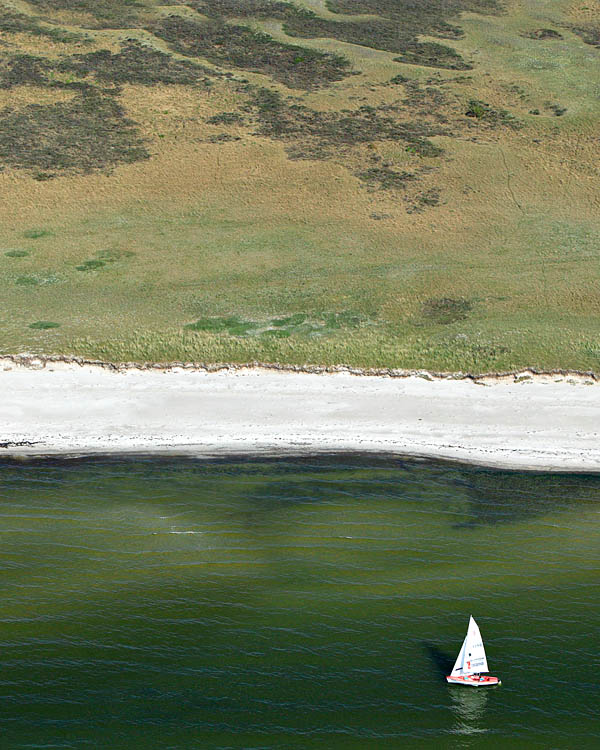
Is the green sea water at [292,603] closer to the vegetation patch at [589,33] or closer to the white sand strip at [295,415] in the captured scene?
the white sand strip at [295,415]

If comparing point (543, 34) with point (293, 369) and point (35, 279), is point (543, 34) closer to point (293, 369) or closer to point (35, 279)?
point (293, 369)

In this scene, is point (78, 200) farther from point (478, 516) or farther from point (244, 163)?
point (478, 516)

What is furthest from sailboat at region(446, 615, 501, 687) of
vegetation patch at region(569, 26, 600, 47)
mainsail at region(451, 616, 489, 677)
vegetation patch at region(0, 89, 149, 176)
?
vegetation patch at region(569, 26, 600, 47)

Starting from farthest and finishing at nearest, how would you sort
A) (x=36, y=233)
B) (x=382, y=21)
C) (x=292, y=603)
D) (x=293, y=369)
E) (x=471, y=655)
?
(x=382, y=21) → (x=36, y=233) → (x=293, y=369) → (x=292, y=603) → (x=471, y=655)

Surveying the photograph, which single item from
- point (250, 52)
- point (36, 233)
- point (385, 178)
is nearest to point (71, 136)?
point (36, 233)

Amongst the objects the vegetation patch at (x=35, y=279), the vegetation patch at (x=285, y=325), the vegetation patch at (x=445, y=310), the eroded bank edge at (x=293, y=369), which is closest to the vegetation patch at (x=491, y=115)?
the vegetation patch at (x=445, y=310)

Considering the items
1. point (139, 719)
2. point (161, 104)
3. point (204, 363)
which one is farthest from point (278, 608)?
point (161, 104)
